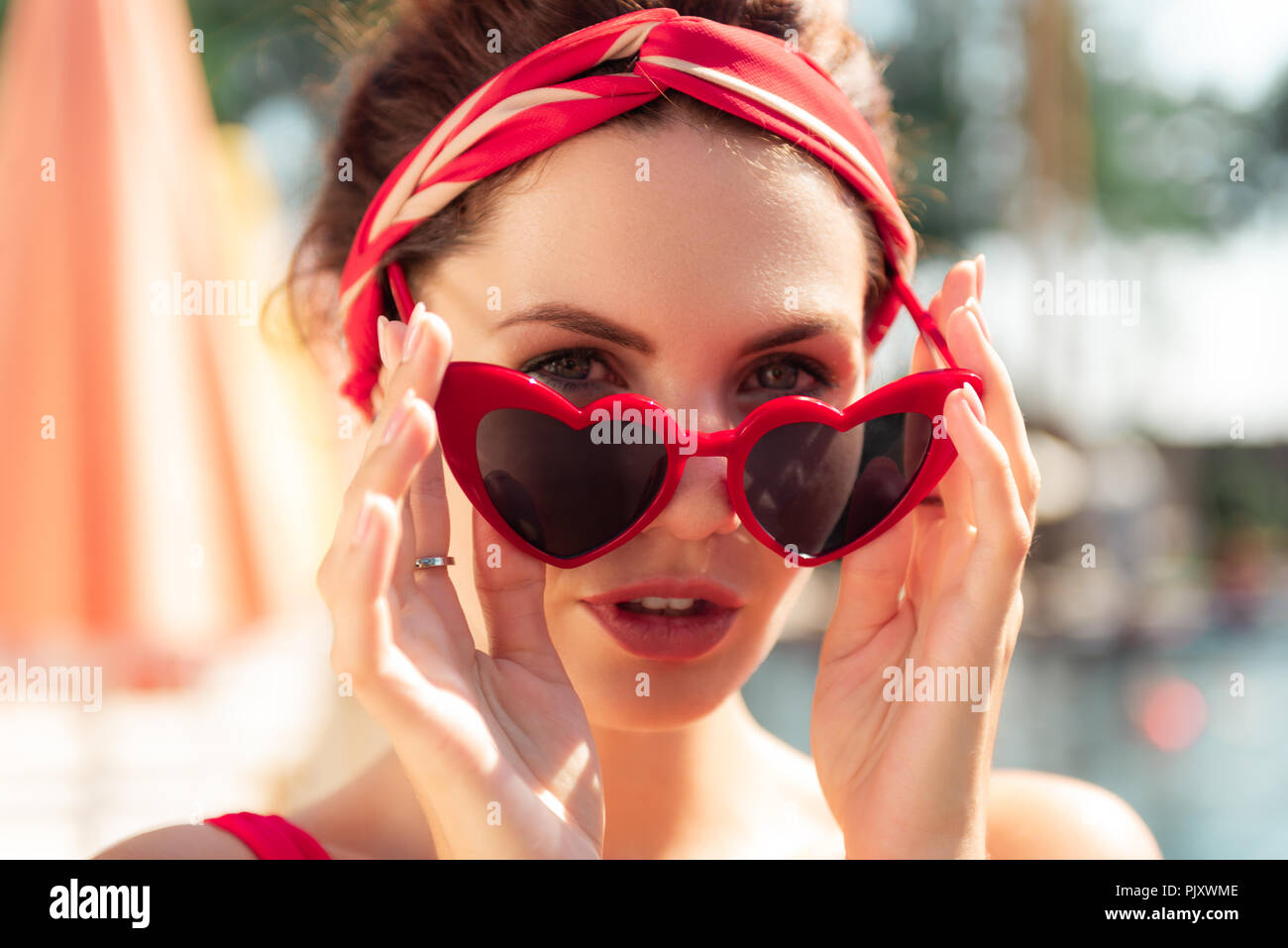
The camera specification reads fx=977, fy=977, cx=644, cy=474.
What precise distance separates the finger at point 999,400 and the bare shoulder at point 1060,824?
0.71 metres

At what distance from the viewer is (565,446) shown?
1.31 m

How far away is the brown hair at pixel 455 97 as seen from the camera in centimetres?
148

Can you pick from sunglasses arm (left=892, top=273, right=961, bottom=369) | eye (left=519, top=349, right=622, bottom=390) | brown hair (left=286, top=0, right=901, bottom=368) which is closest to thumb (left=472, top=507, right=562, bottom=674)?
eye (left=519, top=349, right=622, bottom=390)

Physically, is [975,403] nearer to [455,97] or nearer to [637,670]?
[637,670]

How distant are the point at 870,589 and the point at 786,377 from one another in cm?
36

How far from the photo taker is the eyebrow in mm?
1334

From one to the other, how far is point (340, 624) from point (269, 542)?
3.70 metres

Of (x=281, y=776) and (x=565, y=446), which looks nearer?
(x=565, y=446)

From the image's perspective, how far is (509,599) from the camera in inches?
53.0

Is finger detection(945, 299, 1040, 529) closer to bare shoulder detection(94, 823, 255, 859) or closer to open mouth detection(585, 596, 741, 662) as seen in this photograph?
open mouth detection(585, 596, 741, 662)

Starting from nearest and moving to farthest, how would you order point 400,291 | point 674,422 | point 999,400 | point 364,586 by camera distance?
point 364,586, point 674,422, point 999,400, point 400,291

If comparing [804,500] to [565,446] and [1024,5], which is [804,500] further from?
[1024,5]

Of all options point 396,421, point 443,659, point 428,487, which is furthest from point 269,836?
point 396,421
